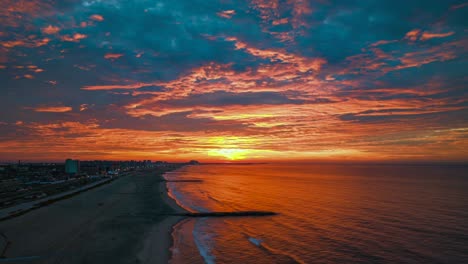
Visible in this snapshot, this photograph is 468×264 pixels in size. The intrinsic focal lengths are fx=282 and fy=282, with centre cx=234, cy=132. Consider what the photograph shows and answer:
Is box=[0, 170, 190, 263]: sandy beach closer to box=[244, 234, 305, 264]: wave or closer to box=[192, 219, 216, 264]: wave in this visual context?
box=[192, 219, 216, 264]: wave

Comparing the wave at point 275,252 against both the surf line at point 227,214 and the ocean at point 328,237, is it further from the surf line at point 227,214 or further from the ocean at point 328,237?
the surf line at point 227,214

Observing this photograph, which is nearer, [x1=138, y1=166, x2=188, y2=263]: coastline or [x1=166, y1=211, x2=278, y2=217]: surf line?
[x1=138, y1=166, x2=188, y2=263]: coastline

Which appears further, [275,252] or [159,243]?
[159,243]

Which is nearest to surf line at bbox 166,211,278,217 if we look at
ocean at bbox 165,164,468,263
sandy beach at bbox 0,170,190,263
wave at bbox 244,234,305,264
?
ocean at bbox 165,164,468,263

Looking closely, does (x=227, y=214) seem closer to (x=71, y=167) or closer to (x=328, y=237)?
(x=328, y=237)

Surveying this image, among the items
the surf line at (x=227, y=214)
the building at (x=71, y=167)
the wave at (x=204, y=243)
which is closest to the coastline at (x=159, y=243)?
the wave at (x=204, y=243)

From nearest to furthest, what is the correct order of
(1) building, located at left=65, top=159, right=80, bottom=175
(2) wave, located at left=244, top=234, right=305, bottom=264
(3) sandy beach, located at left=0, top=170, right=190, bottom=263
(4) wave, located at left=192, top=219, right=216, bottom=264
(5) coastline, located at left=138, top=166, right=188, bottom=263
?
(3) sandy beach, located at left=0, top=170, right=190, bottom=263
(5) coastline, located at left=138, top=166, right=188, bottom=263
(4) wave, located at left=192, top=219, right=216, bottom=264
(2) wave, located at left=244, top=234, right=305, bottom=264
(1) building, located at left=65, top=159, right=80, bottom=175

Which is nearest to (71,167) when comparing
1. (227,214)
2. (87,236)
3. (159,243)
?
(227,214)

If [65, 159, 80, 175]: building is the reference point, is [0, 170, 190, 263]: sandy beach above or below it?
below
